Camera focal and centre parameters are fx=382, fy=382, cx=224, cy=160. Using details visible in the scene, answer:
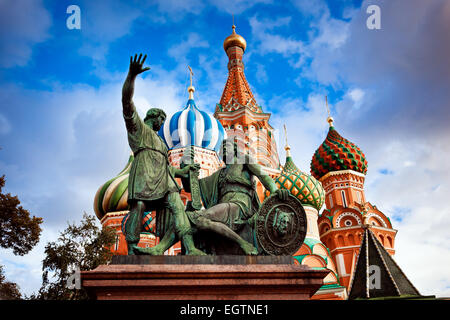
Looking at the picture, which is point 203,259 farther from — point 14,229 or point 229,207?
point 14,229

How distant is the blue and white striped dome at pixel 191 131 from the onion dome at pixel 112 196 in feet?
14.2

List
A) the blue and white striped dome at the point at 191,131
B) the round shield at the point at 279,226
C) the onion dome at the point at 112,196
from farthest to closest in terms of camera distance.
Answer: the blue and white striped dome at the point at 191,131
the onion dome at the point at 112,196
the round shield at the point at 279,226

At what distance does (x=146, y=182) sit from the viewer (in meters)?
5.29

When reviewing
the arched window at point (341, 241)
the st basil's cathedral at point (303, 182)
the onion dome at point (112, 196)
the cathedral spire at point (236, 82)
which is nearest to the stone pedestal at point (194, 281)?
the st basil's cathedral at point (303, 182)

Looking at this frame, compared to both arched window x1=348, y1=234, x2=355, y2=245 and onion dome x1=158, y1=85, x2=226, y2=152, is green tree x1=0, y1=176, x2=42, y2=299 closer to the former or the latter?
onion dome x1=158, y1=85, x2=226, y2=152

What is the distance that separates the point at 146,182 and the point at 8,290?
42.5 ft

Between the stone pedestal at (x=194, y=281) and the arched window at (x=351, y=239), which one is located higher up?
the arched window at (x=351, y=239)

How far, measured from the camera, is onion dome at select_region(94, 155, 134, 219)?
2631 cm

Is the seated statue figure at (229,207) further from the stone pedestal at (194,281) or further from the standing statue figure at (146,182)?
the stone pedestal at (194,281)

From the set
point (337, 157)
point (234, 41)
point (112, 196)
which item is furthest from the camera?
point (234, 41)

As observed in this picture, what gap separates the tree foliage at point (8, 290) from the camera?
47.2ft

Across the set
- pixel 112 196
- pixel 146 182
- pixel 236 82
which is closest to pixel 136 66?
pixel 146 182

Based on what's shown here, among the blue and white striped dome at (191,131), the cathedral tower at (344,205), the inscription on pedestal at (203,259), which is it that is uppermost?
the blue and white striped dome at (191,131)
